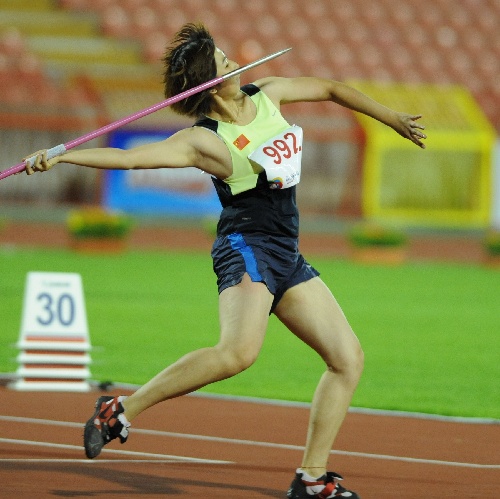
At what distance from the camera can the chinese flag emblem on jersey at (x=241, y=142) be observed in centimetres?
591

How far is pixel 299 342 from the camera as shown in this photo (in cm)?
1386

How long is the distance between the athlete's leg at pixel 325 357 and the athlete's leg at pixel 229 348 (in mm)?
175

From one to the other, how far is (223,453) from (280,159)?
2031mm

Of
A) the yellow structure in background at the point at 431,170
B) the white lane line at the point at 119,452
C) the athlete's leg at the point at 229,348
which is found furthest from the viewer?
the yellow structure in background at the point at 431,170

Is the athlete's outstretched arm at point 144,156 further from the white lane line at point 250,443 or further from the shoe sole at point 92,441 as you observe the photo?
the white lane line at point 250,443

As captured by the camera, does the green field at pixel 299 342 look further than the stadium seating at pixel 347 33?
No

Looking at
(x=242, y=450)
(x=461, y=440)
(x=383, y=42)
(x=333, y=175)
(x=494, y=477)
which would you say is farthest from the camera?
(x=383, y=42)

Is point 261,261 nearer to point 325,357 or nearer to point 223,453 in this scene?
Answer: point 325,357

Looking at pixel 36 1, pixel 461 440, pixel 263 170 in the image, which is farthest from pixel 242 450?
pixel 36 1

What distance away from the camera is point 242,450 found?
7375 mm

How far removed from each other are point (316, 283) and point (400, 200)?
23242 millimetres

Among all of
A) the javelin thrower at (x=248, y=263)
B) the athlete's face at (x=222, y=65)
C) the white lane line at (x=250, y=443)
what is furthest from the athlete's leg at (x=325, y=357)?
the white lane line at (x=250, y=443)

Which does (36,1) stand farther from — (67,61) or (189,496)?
(189,496)

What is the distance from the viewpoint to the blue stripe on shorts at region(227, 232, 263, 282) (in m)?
5.91
